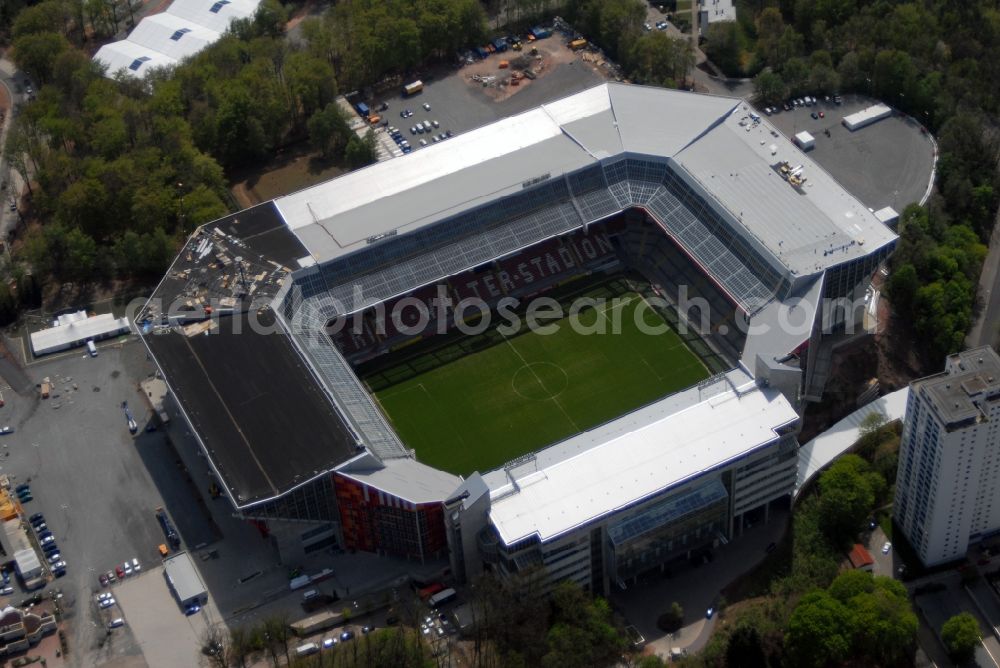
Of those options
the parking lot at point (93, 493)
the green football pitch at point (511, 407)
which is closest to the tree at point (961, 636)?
the green football pitch at point (511, 407)

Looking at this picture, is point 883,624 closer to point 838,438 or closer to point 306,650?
point 838,438

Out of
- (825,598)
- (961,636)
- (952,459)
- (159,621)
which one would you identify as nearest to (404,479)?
(159,621)

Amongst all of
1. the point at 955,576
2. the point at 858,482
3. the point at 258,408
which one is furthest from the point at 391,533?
the point at 955,576

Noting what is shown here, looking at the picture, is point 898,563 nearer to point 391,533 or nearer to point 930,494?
point 930,494

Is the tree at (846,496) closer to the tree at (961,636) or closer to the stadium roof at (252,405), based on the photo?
the tree at (961,636)

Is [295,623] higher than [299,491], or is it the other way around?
[299,491]

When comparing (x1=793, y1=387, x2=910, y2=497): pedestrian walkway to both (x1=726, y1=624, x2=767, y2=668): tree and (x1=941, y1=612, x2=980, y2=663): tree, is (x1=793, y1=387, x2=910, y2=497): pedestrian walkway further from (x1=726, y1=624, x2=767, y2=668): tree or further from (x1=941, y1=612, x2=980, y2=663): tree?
(x1=941, y1=612, x2=980, y2=663): tree
